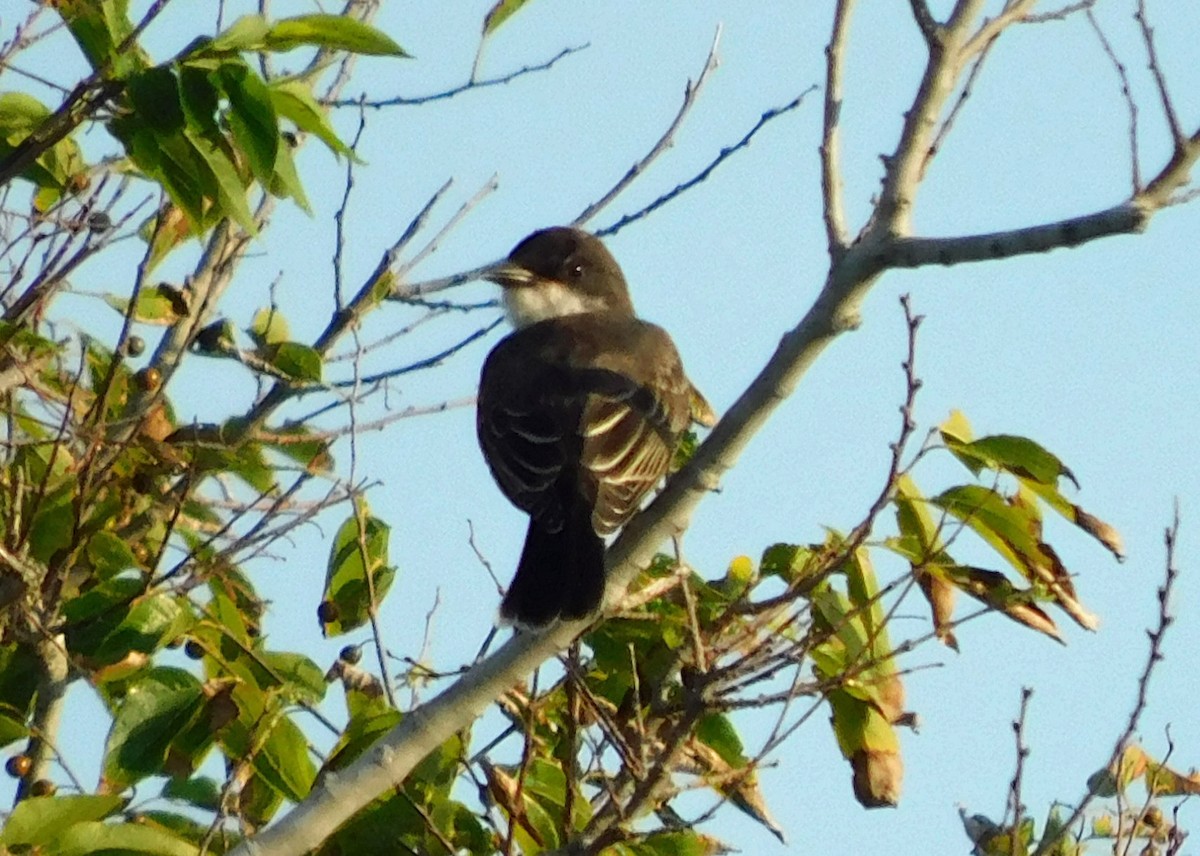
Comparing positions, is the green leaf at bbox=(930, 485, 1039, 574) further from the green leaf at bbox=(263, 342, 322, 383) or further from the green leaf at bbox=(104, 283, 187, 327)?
the green leaf at bbox=(104, 283, 187, 327)

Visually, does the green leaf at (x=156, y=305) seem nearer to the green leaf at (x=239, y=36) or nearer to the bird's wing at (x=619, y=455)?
the bird's wing at (x=619, y=455)

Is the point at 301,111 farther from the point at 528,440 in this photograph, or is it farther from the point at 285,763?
the point at 528,440

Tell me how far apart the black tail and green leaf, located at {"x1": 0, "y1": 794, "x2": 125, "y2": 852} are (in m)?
1.21

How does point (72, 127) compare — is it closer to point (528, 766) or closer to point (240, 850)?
point (240, 850)

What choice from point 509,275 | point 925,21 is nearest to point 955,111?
point 925,21

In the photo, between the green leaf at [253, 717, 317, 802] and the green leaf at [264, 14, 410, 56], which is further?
the green leaf at [253, 717, 317, 802]

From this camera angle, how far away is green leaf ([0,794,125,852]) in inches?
146

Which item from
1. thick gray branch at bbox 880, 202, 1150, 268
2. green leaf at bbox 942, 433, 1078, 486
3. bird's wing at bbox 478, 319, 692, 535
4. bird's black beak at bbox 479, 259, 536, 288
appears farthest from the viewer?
bird's black beak at bbox 479, 259, 536, 288

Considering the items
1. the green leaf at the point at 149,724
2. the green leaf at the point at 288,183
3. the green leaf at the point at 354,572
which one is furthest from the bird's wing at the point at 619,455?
the green leaf at the point at 288,183

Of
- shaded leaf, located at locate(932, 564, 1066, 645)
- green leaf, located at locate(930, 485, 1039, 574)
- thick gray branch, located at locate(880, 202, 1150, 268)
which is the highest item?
thick gray branch, located at locate(880, 202, 1150, 268)

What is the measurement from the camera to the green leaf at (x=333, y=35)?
3756 millimetres

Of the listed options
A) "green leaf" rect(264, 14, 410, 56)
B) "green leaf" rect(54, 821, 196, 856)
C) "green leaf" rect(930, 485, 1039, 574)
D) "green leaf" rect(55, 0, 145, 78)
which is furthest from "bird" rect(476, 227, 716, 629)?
"green leaf" rect(55, 0, 145, 78)

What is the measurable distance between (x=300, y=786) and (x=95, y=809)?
575 mm

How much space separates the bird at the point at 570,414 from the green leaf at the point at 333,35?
4.81 feet
